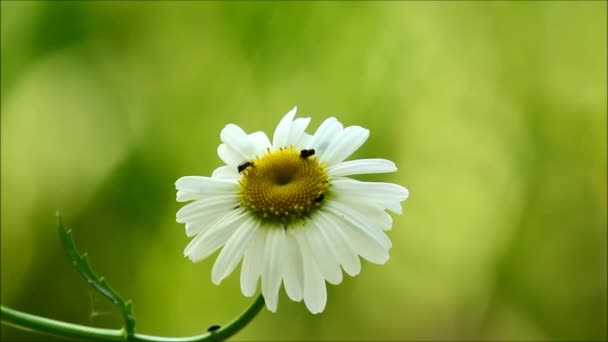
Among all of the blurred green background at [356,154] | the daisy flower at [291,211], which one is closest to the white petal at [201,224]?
the daisy flower at [291,211]

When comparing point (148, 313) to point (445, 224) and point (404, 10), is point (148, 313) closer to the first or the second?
point (445, 224)

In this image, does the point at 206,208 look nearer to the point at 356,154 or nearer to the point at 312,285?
the point at 312,285

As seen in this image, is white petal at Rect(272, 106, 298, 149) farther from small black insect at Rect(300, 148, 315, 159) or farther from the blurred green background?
the blurred green background

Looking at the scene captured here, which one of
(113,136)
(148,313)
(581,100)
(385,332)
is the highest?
(113,136)

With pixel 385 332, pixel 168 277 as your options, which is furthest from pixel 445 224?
pixel 168 277

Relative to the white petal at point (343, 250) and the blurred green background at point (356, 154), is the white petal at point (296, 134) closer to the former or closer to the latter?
the white petal at point (343, 250)

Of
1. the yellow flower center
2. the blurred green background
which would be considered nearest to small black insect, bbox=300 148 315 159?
the yellow flower center

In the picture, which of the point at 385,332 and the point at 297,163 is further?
the point at 385,332
